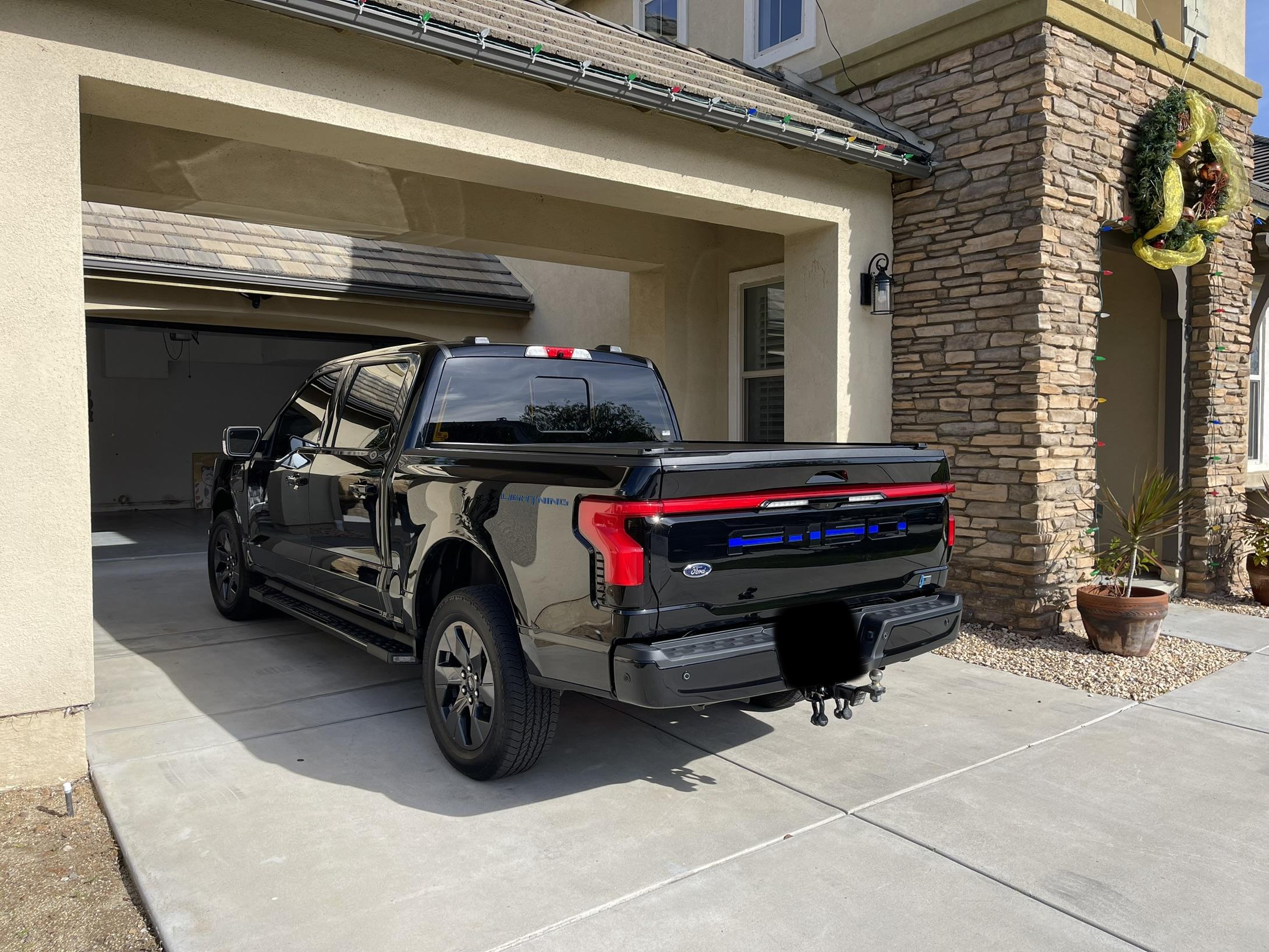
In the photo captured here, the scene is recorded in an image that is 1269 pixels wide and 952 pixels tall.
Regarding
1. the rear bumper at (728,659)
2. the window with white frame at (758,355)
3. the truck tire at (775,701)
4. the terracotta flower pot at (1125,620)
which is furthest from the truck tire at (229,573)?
the terracotta flower pot at (1125,620)

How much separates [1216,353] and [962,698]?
16.5 ft

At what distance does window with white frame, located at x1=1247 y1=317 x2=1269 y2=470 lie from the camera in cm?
1123

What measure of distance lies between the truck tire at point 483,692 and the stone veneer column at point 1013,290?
4288 mm

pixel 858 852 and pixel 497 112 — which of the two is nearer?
pixel 858 852

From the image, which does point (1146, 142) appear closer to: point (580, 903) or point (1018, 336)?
point (1018, 336)

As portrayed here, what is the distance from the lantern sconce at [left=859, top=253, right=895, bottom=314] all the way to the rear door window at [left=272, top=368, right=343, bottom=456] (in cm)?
407

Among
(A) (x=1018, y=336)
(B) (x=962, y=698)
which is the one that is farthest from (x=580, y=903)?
(A) (x=1018, y=336)

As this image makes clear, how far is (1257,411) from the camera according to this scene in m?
11.4

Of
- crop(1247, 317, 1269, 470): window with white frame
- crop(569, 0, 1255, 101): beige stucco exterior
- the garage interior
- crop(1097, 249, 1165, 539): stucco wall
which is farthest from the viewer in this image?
crop(1247, 317, 1269, 470): window with white frame

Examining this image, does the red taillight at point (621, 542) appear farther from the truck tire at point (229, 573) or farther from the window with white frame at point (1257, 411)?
the window with white frame at point (1257, 411)

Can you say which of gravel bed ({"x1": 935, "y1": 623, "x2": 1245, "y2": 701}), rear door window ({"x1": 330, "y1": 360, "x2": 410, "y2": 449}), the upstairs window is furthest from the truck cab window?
the upstairs window

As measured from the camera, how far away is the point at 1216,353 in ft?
27.8

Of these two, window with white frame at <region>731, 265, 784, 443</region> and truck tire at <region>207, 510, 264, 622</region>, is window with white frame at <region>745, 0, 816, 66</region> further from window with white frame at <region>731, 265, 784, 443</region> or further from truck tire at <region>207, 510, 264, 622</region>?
truck tire at <region>207, 510, 264, 622</region>

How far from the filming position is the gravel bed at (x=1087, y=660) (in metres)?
5.82
